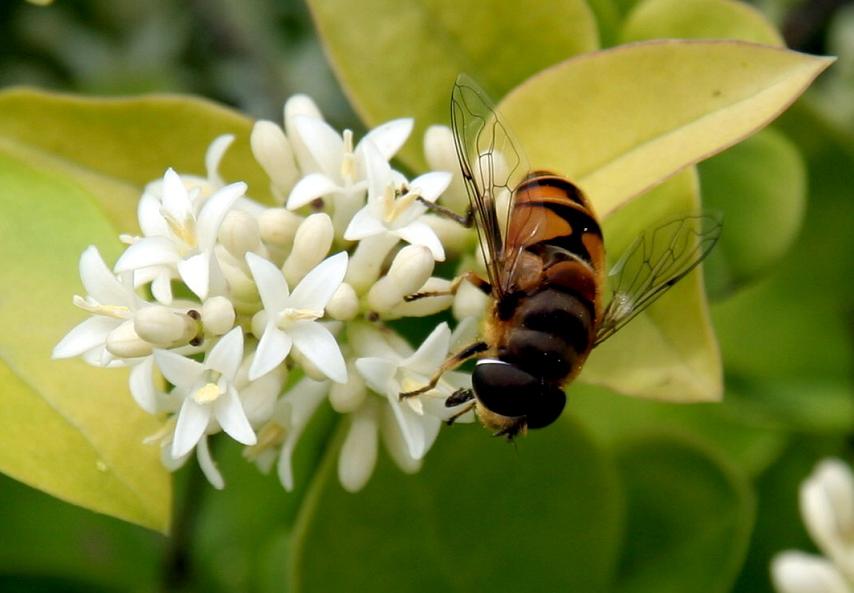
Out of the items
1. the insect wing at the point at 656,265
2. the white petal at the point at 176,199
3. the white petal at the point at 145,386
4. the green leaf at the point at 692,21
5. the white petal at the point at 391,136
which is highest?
the white petal at the point at 176,199

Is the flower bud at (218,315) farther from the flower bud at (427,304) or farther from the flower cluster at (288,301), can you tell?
the flower bud at (427,304)

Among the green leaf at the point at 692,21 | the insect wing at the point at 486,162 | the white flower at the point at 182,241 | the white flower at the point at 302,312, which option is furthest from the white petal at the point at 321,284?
the green leaf at the point at 692,21

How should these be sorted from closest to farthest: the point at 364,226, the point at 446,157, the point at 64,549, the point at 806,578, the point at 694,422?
the point at 364,226 → the point at 446,157 → the point at 806,578 → the point at 64,549 → the point at 694,422

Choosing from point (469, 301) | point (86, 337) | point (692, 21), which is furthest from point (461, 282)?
point (692, 21)

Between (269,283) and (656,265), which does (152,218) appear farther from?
(656,265)

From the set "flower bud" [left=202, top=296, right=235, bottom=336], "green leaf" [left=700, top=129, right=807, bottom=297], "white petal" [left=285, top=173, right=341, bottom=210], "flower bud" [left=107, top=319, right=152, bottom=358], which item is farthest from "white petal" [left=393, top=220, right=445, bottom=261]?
"green leaf" [left=700, top=129, right=807, bottom=297]

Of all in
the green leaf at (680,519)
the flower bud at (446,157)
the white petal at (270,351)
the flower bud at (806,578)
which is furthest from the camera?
the green leaf at (680,519)

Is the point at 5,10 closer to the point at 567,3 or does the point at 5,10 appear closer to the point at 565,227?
the point at 567,3

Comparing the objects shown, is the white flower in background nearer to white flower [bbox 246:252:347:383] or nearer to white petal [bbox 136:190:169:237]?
white flower [bbox 246:252:347:383]
